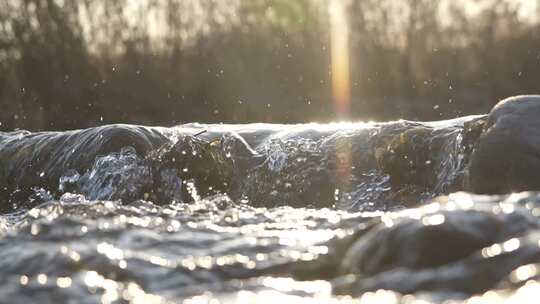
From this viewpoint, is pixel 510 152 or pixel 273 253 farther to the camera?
pixel 510 152

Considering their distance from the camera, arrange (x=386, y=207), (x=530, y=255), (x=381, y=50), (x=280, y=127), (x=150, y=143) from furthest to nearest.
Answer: (x=381, y=50) < (x=280, y=127) < (x=150, y=143) < (x=386, y=207) < (x=530, y=255)

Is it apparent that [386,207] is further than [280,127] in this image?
No

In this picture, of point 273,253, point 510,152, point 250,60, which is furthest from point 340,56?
point 273,253

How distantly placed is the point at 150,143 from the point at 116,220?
366 centimetres

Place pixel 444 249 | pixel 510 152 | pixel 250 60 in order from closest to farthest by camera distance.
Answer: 1. pixel 444 249
2. pixel 510 152
3. pixel 250 60

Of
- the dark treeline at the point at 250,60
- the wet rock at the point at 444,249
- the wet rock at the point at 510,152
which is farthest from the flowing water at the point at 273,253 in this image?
the dark treeline at the point at 250,60

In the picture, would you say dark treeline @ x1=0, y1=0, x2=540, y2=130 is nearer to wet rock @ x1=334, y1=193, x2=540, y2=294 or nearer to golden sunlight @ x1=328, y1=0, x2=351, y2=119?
golden sunlight @ x1=328, y1=0, x2=351, y2=119

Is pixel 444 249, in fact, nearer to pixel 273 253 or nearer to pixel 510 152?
pixel 273 253

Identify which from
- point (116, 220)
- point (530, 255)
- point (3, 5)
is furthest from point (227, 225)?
point (3, 5)

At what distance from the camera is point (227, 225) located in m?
3.28

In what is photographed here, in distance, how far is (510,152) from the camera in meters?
4.81

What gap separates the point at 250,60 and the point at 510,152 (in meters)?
13.8

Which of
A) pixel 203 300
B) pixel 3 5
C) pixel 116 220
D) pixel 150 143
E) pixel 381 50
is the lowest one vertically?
pixel 203 300

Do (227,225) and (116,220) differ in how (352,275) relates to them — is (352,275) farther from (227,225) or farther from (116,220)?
(116,220)
